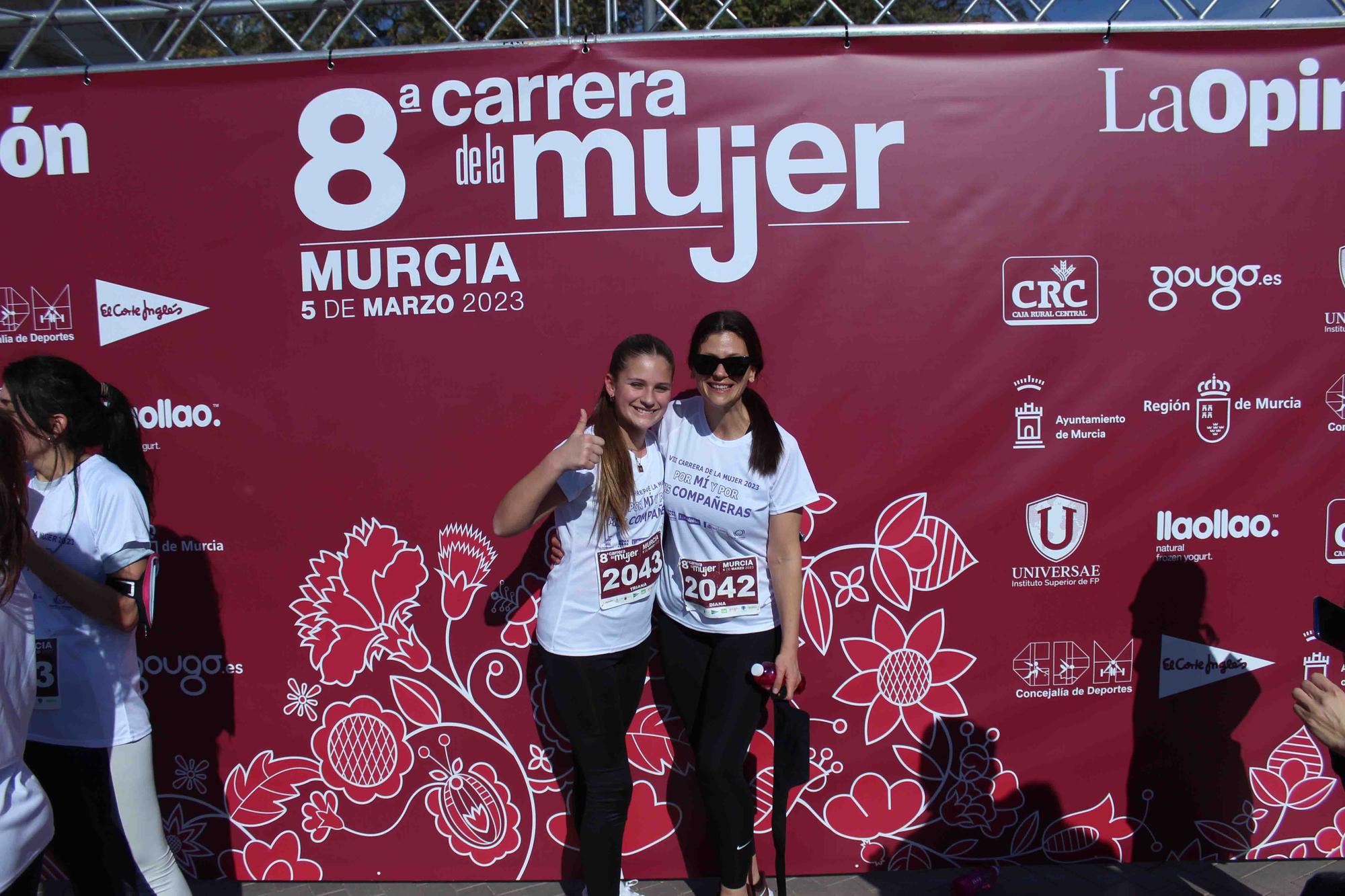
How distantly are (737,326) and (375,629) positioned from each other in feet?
5.74

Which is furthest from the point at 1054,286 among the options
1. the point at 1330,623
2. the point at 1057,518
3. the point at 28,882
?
the point at 28,882

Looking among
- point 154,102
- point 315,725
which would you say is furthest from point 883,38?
point 315,725

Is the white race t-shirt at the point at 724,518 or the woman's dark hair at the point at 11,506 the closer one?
the woman's dark hair at the point at 11,506

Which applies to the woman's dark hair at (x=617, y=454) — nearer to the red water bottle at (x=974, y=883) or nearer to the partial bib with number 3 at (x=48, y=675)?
the partial bib with number 3 at (x=48, y=675)

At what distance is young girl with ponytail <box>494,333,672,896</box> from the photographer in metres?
2.62

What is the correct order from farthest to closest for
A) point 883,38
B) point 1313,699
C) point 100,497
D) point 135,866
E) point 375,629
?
point 375,629, point 883,38, point 135,866, point 100,497, point 1313,699

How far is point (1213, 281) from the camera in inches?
122

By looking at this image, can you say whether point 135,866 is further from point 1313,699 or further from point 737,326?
point 1313,699

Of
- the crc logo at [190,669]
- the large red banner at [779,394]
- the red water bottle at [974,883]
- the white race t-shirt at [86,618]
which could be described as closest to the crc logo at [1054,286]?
the large red banner at [779,394]

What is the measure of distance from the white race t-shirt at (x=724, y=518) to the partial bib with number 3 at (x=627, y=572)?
0.31 ft

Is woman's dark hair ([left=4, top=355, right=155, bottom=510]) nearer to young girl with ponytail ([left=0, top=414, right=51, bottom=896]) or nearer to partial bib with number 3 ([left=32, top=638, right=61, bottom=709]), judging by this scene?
partial bib with number 3 ([left=32, top=638, right=61, bottom=709])

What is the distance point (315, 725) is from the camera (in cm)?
329

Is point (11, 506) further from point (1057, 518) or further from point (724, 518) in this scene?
point (1057, 518)

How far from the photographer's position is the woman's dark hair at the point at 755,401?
2.64 m
